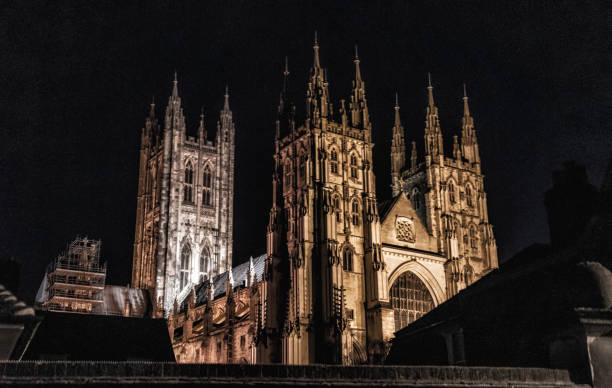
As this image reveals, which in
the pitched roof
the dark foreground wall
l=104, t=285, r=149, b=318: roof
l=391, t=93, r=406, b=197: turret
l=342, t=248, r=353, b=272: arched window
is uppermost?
l=391, t=93, r=406, b=197: turret

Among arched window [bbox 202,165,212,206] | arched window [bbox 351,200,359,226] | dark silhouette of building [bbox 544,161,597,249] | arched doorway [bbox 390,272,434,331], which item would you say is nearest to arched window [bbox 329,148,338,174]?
arched window [bbox 351,200,359,226]

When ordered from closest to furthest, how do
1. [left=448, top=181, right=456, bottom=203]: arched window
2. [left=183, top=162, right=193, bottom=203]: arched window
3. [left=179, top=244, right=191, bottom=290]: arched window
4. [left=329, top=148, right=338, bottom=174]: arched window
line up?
[left=329, top=148, right=338, bottom=174]: arched window
[left=448, top=181, right=456, bottom=203]: arched window
[left=179, top=244, right=191, bottom=290]: arched window
[left=183, top=162, right=193, bottom=203]: arched window

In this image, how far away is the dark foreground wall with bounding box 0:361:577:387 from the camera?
2269 centimetres

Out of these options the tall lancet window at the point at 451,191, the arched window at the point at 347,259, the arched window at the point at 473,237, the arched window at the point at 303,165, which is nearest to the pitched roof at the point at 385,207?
the arched window at the point at 347,259

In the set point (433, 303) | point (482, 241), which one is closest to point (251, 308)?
point (433, 303)

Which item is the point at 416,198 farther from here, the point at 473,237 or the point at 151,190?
the point at 151,190

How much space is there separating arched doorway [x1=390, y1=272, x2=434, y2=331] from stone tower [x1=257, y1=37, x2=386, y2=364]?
3607 mm

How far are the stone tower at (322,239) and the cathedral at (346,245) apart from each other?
89mm

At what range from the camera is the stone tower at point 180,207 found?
92.1 metres

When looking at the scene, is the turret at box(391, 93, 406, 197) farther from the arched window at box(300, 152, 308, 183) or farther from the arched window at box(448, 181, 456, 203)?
the arched window at box(300, 152, 308, 183)

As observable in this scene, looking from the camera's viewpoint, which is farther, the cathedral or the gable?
the gable

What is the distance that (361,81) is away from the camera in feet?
218

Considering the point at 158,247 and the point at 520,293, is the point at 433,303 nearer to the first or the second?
Result: the point at 520,293

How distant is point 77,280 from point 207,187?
69.0ft
